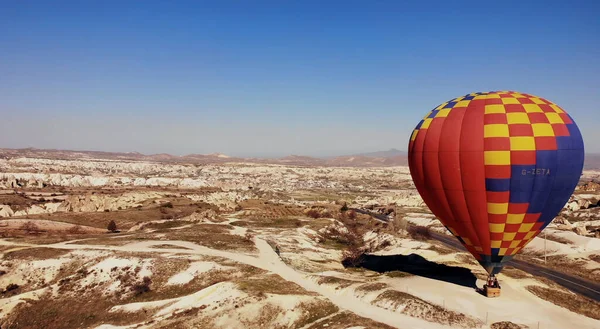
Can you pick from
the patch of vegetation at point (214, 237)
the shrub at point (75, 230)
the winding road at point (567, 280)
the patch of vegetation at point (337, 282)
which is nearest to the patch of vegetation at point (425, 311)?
the patch of vegetation at point (337, 282)

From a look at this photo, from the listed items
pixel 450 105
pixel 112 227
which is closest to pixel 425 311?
pixel 450 105

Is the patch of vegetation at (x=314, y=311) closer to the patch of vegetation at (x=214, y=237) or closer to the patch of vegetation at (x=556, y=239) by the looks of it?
the patch of vegetation at (x=214, y=237)

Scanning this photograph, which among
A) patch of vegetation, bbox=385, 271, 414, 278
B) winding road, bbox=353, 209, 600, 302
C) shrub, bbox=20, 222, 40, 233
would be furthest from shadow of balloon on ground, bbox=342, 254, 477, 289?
shrub, bbox=20, 222, 40, 233

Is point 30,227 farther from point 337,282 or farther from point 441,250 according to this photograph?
point 441,250

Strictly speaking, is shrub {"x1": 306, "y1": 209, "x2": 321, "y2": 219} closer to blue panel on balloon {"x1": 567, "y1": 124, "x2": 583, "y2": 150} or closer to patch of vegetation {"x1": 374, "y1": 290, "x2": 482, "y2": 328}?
patch of vegetation {"x1": 374, "y1": 290, "x2": 482, "y2": 328}

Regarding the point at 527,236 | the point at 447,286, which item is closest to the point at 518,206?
the point at 527,236
